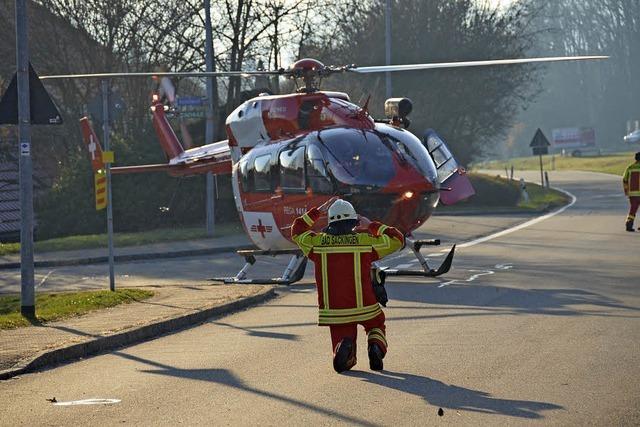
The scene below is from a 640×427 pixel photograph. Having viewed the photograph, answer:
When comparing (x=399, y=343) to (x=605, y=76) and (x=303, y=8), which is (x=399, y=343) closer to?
(x=303, y=8)

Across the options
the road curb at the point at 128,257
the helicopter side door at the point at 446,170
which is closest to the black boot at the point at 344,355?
the helicopter side door at the point at 446,170

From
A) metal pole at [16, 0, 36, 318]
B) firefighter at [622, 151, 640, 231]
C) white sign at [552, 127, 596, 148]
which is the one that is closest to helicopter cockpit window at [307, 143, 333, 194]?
metal pole at [16, 0, 36, 318]

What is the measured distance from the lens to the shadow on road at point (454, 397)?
9117mm

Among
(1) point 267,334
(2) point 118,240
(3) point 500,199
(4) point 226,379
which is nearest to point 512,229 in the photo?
(2) point 118,240

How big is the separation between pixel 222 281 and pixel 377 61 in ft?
103

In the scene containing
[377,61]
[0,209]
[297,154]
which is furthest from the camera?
[377,61]

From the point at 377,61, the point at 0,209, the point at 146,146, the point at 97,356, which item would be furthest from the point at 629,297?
the point at 377,61

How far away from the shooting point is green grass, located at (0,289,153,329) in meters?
16.3

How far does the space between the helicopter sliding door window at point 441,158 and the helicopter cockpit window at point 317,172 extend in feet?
6.82

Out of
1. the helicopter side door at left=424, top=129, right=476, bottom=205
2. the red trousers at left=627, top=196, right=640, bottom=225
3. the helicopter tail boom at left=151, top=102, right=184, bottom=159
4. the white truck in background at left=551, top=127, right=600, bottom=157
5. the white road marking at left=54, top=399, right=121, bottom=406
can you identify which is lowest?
the white road marking at left=54, top=399, right=121, bottom=406

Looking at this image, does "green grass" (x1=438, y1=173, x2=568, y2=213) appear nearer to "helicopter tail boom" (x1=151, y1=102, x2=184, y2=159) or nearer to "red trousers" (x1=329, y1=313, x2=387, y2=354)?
"helicopter tail boom" (x1=151, y1=102, x2=184, y2=159)

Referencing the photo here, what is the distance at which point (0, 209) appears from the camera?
4325 centimetres

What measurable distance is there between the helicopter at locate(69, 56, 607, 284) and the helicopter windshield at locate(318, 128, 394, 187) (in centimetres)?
1

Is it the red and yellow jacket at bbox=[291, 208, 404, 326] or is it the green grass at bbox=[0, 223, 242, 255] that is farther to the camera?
the green grass at bbox=[0, 223, 242, 255]
